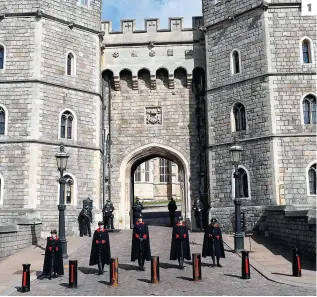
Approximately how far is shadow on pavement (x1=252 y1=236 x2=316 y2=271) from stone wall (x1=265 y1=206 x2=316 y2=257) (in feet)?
0.50

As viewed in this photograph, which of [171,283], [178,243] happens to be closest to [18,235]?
[178,243]

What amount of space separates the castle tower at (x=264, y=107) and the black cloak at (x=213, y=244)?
20.1 feet

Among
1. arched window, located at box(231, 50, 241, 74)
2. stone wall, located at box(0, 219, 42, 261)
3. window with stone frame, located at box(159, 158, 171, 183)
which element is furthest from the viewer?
window with stone frame, located at box(159, 158, 171, 183)

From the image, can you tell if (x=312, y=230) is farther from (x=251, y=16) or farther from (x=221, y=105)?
(x=251, y=16)

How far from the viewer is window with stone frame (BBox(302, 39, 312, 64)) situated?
17.3 metres

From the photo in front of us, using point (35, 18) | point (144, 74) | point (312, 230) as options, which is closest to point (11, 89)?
point (35, 18)

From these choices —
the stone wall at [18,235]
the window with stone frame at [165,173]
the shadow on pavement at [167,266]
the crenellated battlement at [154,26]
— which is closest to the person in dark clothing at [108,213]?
the stone wall at [18,235]

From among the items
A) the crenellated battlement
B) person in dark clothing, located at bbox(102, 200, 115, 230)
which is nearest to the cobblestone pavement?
person in dark clothing, located at bbox(102, 200, 115, 230)

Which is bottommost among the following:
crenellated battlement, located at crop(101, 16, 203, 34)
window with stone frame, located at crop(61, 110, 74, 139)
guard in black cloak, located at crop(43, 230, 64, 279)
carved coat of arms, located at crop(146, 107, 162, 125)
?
guard in black cloak, located at crop(43, 230, 64, 279)

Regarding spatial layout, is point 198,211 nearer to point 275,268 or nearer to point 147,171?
point 275,268

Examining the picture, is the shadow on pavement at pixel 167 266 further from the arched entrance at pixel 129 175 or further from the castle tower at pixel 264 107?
the arched entrance at pixel 129 175

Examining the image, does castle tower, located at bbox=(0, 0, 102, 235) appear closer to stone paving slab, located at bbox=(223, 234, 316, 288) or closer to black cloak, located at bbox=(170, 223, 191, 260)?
stone paving slab, located at bbox=(223, 234, 316, 288)

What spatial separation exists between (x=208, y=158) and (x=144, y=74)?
582 cm

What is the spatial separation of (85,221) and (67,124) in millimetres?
4474
